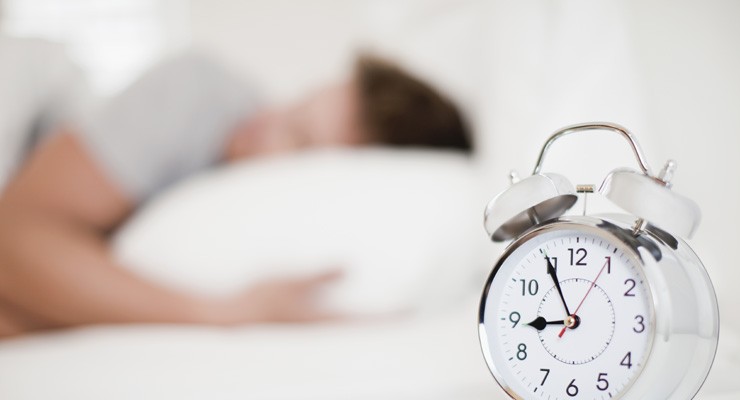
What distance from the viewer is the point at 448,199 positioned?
1.10 m

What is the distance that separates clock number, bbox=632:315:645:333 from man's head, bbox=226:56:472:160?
95cm

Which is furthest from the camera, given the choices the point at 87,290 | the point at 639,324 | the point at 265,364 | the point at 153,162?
the point at 153,162

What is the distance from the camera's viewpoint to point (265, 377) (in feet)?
2.50

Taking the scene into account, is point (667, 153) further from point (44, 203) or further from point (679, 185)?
point (44, 203)

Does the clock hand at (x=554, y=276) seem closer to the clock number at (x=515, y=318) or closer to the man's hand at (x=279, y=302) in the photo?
the clock number at (x=515, y=318)

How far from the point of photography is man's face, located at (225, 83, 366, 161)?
1.47 m

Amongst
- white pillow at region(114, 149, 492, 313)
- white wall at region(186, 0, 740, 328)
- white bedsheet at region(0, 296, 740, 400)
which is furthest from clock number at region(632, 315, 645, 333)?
white pillow at region(114, 149, 492, 313)

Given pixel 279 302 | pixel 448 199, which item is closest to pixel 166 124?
pixel 279 302

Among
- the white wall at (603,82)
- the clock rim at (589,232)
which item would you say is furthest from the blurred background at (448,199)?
the clock rim at (589,232)

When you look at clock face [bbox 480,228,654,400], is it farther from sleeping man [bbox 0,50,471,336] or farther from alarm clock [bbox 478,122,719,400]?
sleeping man [bbox 0,50,471,336]

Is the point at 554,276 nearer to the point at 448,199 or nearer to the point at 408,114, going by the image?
the point at 448,199

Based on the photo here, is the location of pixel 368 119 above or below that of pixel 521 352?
above

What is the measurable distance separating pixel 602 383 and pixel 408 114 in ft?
3.20

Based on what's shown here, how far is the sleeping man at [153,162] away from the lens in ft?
3.47
